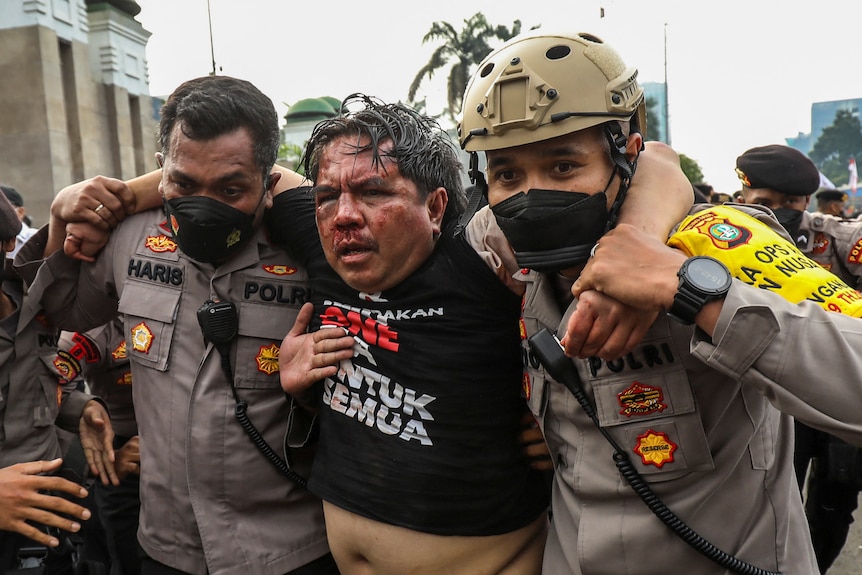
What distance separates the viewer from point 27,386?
2707mm

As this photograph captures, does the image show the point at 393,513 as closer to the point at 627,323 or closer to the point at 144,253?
the point at 627,323

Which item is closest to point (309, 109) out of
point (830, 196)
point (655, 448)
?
point (830, 196)

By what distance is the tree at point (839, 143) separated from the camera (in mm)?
68438

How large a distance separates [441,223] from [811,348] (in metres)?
1.20

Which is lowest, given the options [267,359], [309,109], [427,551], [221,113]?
[427,551]

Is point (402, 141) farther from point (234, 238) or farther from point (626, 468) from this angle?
point (626, 468)

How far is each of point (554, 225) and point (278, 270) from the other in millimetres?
1134

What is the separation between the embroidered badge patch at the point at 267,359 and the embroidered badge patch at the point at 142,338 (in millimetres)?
397

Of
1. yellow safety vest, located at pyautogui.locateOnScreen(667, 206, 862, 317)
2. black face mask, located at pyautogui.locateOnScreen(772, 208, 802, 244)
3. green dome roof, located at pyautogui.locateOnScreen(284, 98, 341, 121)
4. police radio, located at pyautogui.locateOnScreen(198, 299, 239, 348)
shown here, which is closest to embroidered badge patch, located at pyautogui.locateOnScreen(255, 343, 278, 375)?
police radio, located at pyautogui.locateOnScreen(198, 299, 239, 348)

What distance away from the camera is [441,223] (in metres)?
2.31

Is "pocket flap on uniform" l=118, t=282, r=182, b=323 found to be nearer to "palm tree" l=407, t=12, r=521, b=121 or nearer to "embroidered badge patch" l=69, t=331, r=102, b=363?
"embroidered badge patch" l=69, t=331, r=102, b=363

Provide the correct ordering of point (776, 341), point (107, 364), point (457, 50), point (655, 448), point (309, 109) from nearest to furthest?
point (776, 341) → point (655, 448) → point (107, 364) → point (457, 50) → point (309, 109)

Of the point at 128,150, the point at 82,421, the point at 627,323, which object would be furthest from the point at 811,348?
the point at 128,150

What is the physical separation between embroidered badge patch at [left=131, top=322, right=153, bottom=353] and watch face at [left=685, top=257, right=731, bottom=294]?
184 centimetres
